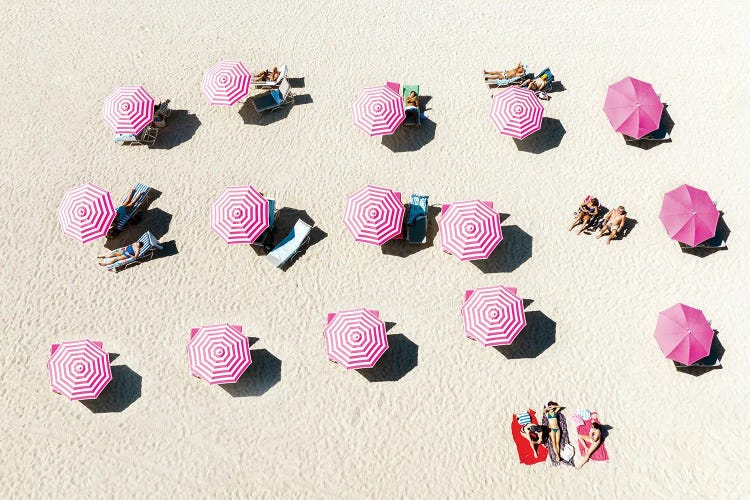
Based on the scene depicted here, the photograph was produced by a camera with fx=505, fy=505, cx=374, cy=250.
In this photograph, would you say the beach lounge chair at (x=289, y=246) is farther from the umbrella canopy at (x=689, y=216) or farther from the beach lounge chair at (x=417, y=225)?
the umbrella canopy at (x=689, y=216)

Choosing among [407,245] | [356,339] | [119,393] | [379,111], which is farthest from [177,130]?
[356,339]

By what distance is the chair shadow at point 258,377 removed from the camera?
457 inches

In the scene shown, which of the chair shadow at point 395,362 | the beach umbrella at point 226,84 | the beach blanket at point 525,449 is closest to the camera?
the beach blanket at point 525,449

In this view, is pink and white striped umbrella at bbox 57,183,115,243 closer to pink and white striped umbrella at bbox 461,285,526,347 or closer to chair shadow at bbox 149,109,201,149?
chair shadow at bbox 149,109,201,149

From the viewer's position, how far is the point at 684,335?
10953 millimetres

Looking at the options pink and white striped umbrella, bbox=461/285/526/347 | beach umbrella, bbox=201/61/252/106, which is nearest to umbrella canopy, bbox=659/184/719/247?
pink and white striped umbrella, bbox=461/285/526/347

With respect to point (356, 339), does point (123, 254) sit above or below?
below

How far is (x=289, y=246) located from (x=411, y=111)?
16.5 feet

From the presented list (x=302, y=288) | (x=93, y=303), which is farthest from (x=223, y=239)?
(x=93, y=303)

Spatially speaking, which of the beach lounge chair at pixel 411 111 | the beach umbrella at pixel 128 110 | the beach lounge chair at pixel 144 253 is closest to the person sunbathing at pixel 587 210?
the beach lounge chair at pixel 411 111

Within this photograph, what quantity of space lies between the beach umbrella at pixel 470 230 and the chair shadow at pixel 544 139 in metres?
2.80

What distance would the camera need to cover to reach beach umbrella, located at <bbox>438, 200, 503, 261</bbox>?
11.8 metres

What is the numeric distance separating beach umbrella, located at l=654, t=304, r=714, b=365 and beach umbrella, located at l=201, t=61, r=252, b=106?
11973 mm

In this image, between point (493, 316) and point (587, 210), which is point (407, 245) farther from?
point (587, 210)
